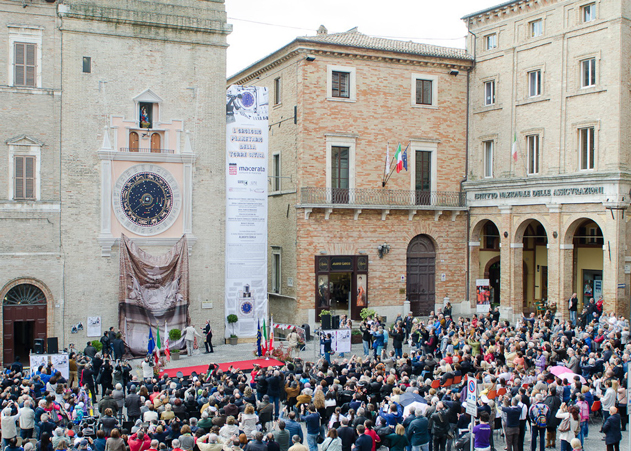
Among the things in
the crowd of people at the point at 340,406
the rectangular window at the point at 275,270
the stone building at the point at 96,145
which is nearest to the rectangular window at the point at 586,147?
the crowd of people at the point at 340,406

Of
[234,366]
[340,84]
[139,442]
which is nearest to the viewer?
[139,442]

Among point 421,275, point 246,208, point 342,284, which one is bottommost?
point 342,284

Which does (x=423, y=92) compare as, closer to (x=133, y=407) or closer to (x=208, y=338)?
(x=208, y=338)

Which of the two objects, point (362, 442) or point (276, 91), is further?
point (276, 91)

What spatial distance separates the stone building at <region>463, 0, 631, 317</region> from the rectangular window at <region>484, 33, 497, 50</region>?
54 millimetres

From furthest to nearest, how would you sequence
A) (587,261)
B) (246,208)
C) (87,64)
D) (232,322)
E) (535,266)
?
1. (535,266)
2. (587,261)
3. (246,208)
4. (232,322)
5. (87,64)

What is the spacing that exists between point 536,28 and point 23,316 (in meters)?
26.3

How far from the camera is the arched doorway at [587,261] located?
3455 cm

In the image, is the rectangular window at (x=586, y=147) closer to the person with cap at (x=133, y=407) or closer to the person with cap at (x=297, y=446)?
the person with cap at (x=297, y=446)

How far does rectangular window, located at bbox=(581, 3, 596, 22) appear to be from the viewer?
3130 centimetres

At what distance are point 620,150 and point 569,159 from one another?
97.2 inches

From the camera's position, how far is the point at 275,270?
36062 mm

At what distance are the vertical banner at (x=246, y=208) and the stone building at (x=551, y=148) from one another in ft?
39.8

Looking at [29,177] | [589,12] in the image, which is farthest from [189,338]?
[589,12]
